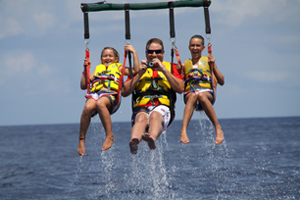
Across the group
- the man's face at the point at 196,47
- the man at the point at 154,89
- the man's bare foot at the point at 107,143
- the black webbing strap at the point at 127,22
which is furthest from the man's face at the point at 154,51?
the man's bare foot at the point at 107,143

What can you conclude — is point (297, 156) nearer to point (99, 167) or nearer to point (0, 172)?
point (99, 167)

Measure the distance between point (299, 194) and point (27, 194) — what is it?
12581mm

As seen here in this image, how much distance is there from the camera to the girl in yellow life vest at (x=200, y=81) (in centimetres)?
894

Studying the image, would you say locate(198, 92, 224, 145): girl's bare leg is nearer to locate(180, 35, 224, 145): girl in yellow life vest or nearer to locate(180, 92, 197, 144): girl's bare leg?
locate(180, 35, 224, 145): girl in yellow life vest

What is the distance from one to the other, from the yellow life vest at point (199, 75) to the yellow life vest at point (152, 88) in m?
0.51

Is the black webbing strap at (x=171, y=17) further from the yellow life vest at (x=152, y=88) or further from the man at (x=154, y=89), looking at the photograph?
the yellow life vest at (x=152, y=88)

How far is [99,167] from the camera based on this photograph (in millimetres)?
28078

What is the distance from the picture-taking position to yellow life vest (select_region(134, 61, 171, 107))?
886 cm

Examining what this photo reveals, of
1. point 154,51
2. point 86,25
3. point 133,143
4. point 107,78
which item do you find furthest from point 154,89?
point 86,25

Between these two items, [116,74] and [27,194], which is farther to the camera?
[27,194]

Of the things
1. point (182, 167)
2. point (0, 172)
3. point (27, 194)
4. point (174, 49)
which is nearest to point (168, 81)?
point (174, 49)

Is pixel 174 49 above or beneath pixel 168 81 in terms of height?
above

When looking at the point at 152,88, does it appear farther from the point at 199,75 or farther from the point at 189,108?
the point at 199,75

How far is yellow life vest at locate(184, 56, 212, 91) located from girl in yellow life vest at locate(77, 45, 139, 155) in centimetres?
123
